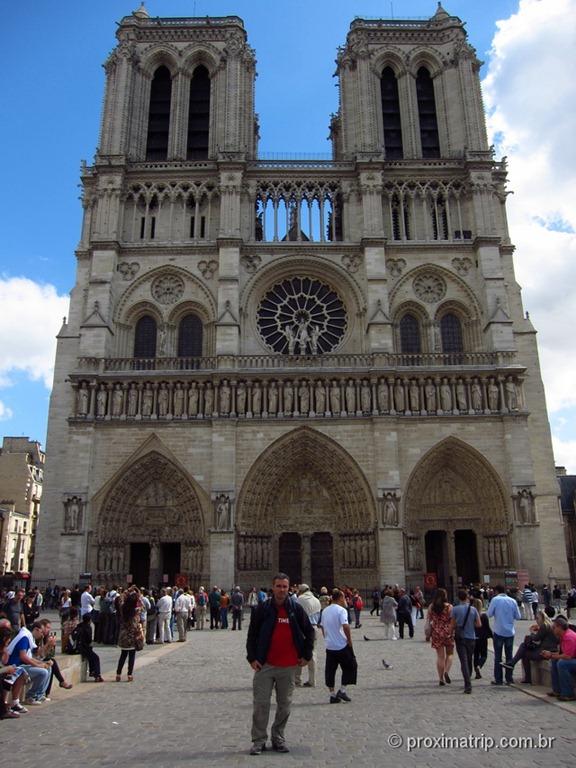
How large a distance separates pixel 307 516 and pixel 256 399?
208 inches

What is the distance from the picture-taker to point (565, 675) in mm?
7953

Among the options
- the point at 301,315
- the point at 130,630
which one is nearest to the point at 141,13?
the point at 301,315

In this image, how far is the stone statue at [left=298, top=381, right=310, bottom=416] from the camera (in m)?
26.9

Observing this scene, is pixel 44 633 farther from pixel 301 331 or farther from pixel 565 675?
pixel 301 331

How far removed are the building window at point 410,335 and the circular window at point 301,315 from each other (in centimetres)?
271

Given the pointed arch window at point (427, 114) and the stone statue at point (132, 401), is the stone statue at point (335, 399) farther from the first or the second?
the pointed arch window at point (427, 114)

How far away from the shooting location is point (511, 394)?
27078 mm

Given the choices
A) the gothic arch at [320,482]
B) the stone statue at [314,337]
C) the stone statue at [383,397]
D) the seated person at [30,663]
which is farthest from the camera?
the stone statue at [314,337]

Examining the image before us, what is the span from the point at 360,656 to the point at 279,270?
20.6 meters

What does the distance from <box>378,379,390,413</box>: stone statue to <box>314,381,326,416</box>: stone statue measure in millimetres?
2276

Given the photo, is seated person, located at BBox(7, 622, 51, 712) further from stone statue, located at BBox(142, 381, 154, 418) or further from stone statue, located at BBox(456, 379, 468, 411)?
stone statue, located at BBox(456, 379, 468, 411)

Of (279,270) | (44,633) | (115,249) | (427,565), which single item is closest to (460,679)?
(44,633)

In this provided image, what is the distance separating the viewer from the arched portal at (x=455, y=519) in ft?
85.4

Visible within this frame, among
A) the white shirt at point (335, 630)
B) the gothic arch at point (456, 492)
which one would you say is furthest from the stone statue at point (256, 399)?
the white shirt at point (335, 630)
